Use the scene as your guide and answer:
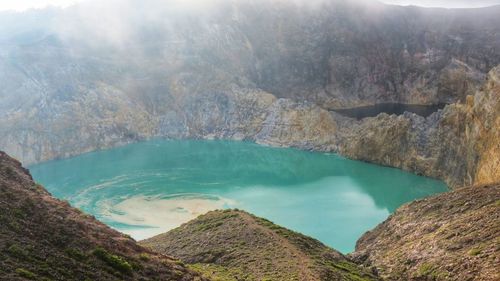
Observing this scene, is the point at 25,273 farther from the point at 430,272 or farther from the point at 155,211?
the point at 155,211

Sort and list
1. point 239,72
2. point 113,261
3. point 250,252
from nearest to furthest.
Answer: point 113,261, point 250,252, point 239,72

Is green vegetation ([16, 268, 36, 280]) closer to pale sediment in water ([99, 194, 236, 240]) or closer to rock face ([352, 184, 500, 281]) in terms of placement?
rock face ([352, 184, 500, 281])

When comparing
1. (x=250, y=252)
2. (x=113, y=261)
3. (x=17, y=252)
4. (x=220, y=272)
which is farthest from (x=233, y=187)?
(x=17, y=252)

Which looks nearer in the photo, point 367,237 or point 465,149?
point 367,237

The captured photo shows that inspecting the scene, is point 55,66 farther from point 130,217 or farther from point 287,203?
point 287,203

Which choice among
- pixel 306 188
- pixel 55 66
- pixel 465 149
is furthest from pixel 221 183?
pixel 55 66

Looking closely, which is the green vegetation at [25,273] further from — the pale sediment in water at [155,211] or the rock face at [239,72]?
the rock face at [239,72]

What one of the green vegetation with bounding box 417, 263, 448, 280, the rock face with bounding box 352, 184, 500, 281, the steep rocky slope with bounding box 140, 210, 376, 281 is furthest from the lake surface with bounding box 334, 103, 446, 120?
the green vegetation with bounding box 417, 263, 448, 280
